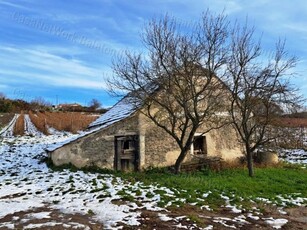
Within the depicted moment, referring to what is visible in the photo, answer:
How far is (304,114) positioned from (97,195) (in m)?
12.0

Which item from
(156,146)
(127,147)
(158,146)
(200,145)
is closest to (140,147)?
(127,147)

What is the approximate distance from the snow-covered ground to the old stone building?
1.30 metres

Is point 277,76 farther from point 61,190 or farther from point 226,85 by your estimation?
point 61,190

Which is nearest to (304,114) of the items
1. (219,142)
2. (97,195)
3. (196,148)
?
(219,142)

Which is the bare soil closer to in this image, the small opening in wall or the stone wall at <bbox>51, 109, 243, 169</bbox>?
the stone wall at <bbox>51, 109, 243, 169</bbox>

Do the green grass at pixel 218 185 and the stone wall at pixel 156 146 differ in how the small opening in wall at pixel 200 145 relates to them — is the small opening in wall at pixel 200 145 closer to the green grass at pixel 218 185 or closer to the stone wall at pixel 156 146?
the stone wall at pixel 156 146

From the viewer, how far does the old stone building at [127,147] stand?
48.8 ft

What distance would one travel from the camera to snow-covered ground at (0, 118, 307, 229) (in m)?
7.74

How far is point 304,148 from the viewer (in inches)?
1027

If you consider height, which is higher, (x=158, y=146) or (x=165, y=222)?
(x=158, y=146)

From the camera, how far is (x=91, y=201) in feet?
31.3

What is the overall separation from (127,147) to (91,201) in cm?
661

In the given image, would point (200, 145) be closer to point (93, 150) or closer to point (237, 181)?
point (237, 181)

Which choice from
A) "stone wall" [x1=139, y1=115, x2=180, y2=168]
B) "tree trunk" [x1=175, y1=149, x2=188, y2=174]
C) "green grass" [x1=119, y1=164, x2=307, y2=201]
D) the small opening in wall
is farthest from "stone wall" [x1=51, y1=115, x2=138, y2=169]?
the small opening in wall
